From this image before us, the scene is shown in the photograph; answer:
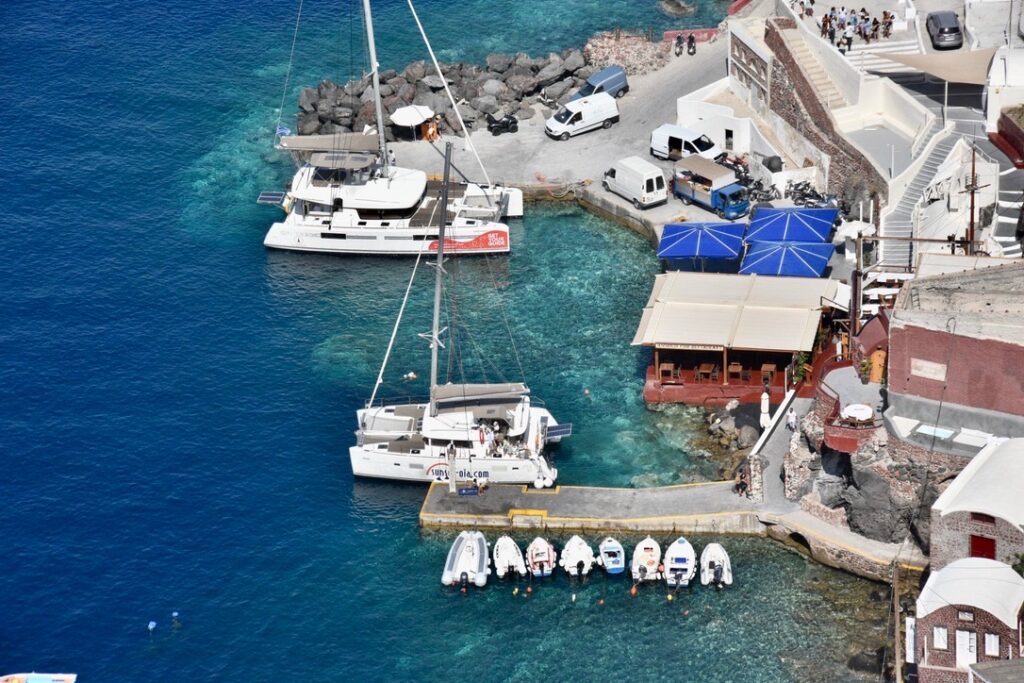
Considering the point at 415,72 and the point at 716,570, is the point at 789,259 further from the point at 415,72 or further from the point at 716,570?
the point at 415,72

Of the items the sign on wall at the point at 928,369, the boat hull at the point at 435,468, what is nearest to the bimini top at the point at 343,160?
the boat hull at the point at 435,468

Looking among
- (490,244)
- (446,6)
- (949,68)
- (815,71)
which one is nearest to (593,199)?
(490,244)

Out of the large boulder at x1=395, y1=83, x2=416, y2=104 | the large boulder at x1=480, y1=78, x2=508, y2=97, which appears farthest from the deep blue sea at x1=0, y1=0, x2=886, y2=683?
the large boulder at x1=480, y1=78, x2=508, y2=97

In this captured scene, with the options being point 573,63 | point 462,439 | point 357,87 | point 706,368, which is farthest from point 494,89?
point 462,439

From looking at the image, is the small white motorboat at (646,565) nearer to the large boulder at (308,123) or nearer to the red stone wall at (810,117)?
the red stone wall at (810,117)

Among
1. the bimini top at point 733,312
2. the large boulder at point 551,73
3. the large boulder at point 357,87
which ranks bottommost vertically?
the bimini top at point 733,312

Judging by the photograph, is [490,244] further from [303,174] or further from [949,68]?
[949,68]
